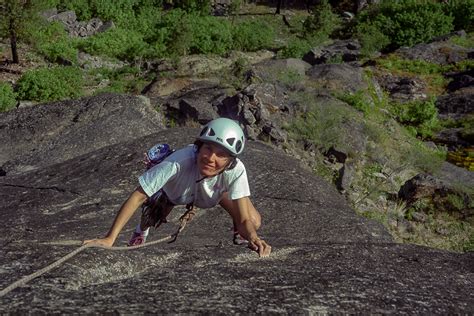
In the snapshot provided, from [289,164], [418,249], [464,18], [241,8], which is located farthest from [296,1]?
[418,249]

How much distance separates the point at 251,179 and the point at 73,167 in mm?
3750

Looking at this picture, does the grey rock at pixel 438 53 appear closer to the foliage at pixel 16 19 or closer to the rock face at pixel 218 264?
the foliage at pixel 16 19

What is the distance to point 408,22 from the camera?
161ft

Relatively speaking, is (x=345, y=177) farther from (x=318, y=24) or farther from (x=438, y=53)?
(x=318, y=24)

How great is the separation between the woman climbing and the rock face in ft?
1.35

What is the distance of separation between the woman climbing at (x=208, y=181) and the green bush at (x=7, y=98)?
994 inches

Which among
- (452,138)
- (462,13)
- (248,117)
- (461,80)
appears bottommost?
(452,138)

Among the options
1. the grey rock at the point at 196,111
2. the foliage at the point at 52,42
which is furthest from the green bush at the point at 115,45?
the grey rock at the point at 196,111

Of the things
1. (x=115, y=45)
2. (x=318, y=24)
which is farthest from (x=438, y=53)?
(x=115, y=45)

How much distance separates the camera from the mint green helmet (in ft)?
17.1

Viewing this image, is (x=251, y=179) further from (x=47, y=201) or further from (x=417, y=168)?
(x=417, y=168)

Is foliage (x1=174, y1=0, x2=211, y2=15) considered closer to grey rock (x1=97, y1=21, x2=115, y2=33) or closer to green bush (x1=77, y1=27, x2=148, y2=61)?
grey rock (x1=97, y1=21, x2=115, y2=33)

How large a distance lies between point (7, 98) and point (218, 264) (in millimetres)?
26765

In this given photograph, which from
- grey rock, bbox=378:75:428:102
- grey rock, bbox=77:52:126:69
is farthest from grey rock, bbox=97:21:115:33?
grey rock, bbox=378:75:428:102
